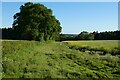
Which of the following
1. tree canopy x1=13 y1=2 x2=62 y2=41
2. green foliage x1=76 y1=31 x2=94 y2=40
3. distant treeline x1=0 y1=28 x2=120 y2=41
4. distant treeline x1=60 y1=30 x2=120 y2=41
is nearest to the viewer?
tree canopy x1=13 y1=2 x2=62 y2=41

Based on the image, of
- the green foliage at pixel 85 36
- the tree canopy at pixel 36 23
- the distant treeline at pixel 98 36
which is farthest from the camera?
the green foliage at pixel 85 36

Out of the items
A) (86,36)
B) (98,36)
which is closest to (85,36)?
(86,36)

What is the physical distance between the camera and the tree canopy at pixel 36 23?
5812 centimetres

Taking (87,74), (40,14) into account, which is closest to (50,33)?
(40,14)

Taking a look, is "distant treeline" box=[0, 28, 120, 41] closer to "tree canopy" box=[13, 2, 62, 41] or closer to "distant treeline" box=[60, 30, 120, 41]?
"distant treeline" box=[60, 30, 120, 41]

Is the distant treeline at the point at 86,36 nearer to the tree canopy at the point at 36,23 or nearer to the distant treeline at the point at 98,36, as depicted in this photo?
the distant treeline at the point at 98,36

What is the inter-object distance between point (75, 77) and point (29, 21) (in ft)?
154

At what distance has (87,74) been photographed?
14031 millimetres

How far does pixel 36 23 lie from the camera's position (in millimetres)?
58594

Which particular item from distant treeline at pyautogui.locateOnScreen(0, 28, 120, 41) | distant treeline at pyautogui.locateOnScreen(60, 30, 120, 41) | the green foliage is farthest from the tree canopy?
the green foliage

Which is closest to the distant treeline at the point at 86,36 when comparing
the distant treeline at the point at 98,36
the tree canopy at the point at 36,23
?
the distant treeline at the point at 98,36

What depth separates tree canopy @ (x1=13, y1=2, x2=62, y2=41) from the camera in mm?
58125

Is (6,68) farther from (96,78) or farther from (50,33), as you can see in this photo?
(50,33)

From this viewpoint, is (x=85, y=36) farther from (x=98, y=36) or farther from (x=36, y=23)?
(x=36, y=23)
